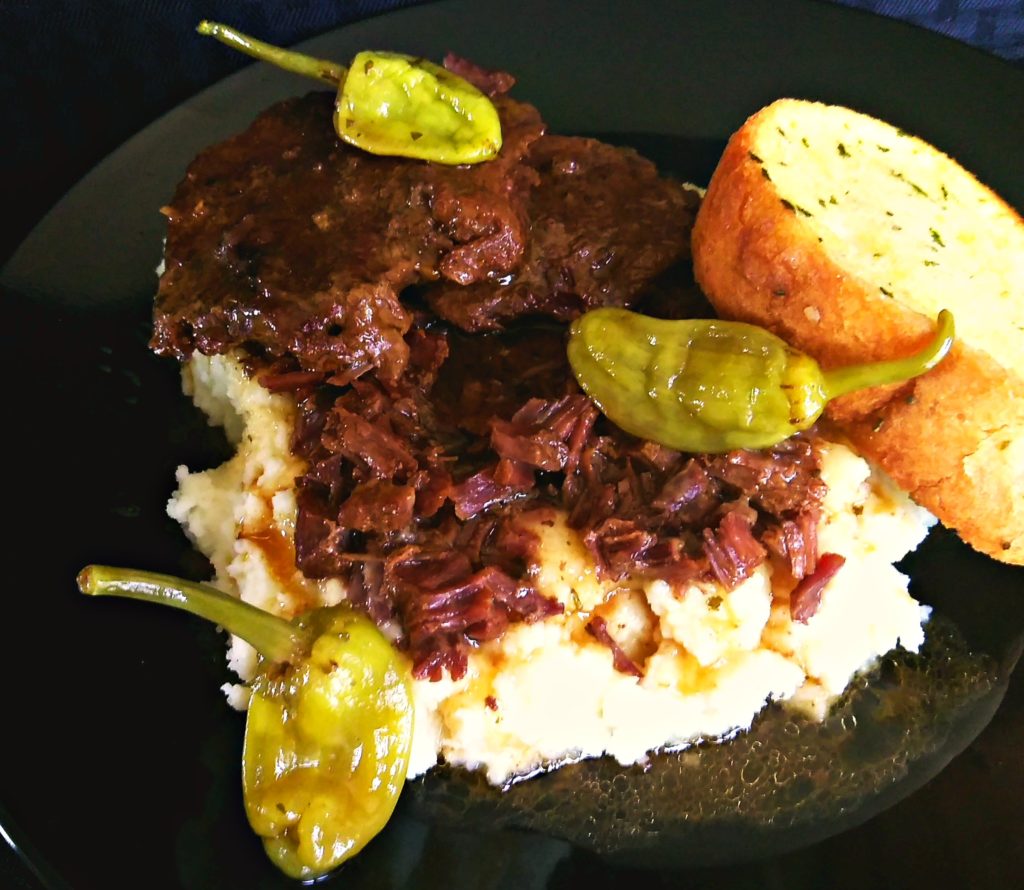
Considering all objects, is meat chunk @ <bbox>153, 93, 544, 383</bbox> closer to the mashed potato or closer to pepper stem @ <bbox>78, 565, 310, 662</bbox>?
the mashed potato

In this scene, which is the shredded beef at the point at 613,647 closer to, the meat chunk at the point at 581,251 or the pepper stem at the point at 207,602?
the pepper stem at the point at 207,602

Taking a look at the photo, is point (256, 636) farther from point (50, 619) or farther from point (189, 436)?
point (189, 436)

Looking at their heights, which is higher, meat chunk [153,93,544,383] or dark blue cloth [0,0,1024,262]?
meat chunk [153,93,544,383]

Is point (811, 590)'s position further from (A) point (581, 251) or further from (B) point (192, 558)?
(B) point (192, 558)

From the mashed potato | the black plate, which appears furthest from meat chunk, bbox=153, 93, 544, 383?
the black plate

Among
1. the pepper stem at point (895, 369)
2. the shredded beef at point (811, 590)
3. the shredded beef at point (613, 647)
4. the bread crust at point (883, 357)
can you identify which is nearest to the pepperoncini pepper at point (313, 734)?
the shredded beef at point (613, 647)
